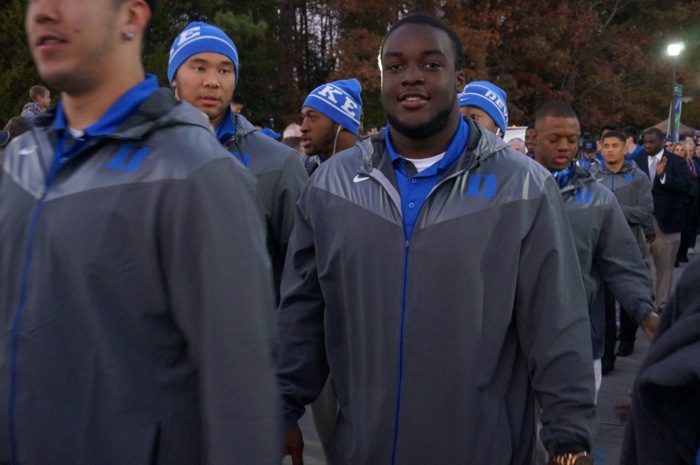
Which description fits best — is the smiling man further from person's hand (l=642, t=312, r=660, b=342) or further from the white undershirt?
person's hand (l=642, t=312, r=660, b=342)

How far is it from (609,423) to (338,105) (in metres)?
3.13

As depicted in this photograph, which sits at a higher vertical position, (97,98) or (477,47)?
(477,47)

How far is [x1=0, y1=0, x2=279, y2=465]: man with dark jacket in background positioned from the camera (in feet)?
6.48

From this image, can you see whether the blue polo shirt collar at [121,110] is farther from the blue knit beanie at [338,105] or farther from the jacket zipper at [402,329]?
the blue knit beanie at [338,105]

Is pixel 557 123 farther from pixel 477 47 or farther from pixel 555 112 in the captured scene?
pixel 477 47

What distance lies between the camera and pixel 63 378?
201 centimetres

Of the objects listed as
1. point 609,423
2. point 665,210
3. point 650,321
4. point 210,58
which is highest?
point 210,58

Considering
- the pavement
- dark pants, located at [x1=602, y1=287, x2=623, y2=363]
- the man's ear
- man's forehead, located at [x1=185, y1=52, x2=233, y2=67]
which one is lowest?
the pavement

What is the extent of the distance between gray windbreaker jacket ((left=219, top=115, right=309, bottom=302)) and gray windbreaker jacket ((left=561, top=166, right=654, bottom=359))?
1527 mm

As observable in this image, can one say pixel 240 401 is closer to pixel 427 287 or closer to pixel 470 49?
pixel 427 287

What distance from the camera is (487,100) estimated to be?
6.43 metres

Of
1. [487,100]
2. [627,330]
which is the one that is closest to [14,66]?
[627,330]

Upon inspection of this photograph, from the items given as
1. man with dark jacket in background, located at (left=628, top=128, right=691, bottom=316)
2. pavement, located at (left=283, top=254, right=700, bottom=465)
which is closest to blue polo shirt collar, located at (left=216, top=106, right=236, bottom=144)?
pavement, located at (left=283, top=254, right=700, bottom=465)

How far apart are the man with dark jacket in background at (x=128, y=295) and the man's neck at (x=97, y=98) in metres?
0.03
